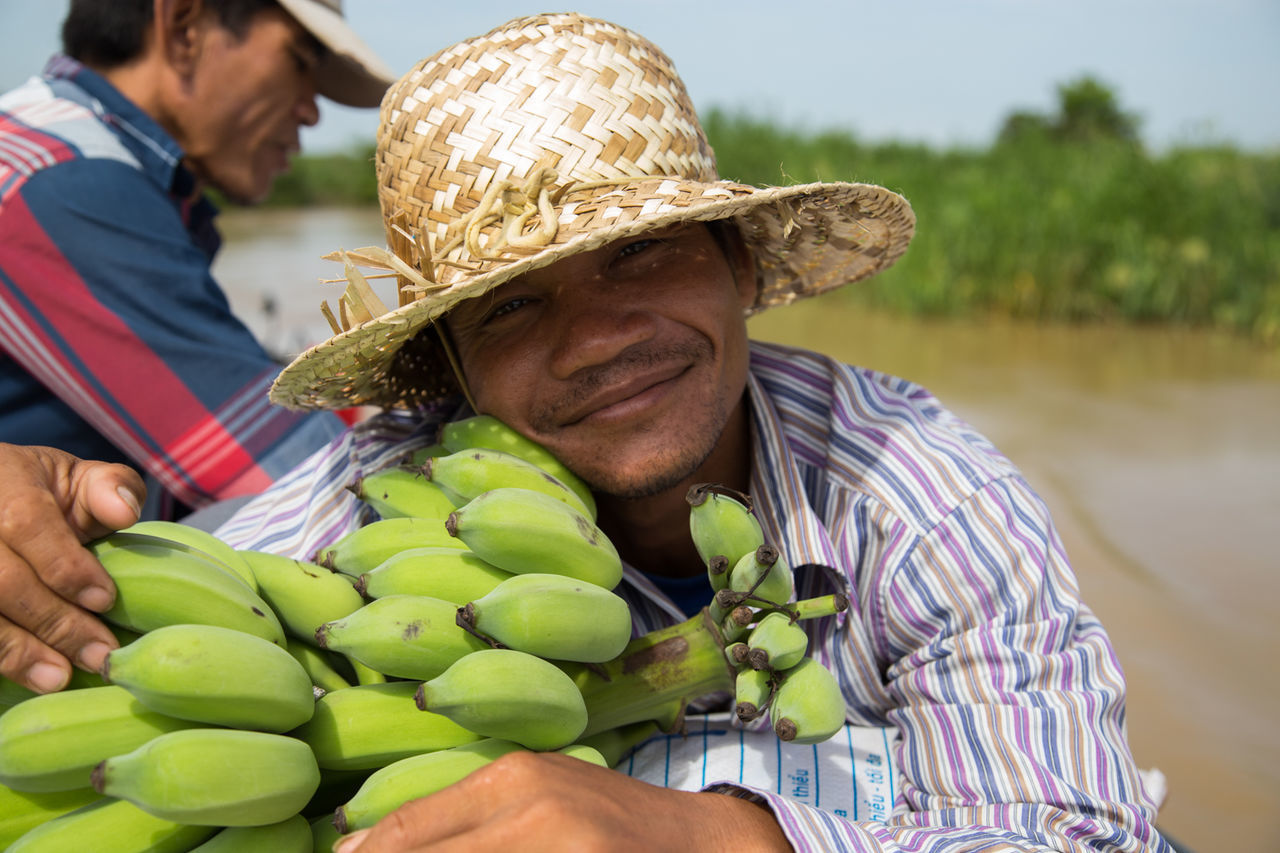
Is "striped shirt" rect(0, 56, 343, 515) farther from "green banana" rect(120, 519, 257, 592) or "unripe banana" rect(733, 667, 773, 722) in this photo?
"unripe banana" rect(733, 667, 773, 722)

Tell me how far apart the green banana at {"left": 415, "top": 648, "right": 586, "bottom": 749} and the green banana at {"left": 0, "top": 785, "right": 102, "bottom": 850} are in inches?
15.2

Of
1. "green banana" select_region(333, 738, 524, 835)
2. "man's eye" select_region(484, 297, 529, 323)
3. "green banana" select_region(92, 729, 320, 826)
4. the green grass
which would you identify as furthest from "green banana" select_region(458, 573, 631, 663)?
the green grass

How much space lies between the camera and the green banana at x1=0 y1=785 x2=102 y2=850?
3.14 feet

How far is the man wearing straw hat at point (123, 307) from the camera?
2240 mm

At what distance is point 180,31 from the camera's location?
2.73 metres

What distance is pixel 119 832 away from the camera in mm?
914

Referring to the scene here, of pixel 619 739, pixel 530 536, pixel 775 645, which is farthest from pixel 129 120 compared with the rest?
pixel 775 645

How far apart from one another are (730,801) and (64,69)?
2740 millimetres

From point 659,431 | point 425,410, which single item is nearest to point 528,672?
point 659,431

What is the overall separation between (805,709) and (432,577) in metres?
0.47

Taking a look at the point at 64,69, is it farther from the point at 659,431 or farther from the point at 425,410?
the point at 659,431

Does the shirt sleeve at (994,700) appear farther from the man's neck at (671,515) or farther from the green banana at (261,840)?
the green banana at (261,840)

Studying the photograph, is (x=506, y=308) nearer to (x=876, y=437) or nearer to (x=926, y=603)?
(x=876, y=437)

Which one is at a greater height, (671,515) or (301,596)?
(301,596)
